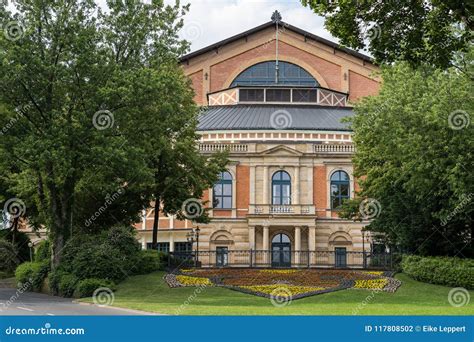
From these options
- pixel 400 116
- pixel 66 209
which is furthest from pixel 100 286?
pixel 400 116

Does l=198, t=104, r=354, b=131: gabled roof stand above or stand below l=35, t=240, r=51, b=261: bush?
above

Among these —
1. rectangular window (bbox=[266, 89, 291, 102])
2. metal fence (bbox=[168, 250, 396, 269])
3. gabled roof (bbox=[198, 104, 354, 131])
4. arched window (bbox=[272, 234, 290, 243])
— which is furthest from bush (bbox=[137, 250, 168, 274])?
rectangular window (bbox=[266, 89, 291, 102])

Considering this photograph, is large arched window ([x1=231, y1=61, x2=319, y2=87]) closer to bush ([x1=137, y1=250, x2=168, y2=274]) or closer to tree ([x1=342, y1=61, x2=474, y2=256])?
tree ([x1=342, y1=61, x2=474, y2=256])

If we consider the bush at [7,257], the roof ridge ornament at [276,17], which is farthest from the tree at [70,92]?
the roof ridge ornament at [276,17]

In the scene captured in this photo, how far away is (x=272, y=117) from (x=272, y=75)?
45.5 feet

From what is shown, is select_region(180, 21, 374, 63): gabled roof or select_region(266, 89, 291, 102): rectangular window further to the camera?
select_region(180, 21, 374, 63): gabled roof

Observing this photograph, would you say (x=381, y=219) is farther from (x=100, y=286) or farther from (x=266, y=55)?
(x=266, y=55)

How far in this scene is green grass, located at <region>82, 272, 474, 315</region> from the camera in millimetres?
23703

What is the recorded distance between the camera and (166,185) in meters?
42.0

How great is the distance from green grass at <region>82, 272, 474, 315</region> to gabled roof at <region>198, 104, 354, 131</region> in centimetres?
2565

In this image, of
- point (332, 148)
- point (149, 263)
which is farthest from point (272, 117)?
point (149, 263)

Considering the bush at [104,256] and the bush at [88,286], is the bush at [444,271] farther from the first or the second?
the bush at [88,286]

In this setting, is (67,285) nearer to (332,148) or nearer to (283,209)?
(283,209)

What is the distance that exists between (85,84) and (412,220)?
754 inches
